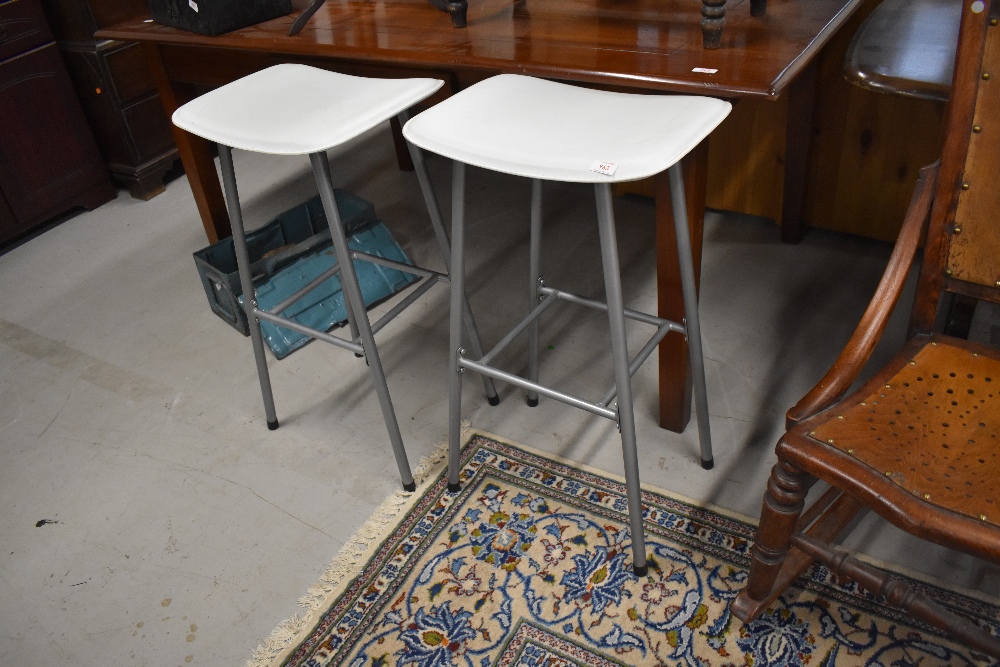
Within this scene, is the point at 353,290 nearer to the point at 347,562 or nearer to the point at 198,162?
the point at 347,562

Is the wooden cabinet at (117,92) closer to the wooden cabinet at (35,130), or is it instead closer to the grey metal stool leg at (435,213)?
the wooden cabinet at (35,130)

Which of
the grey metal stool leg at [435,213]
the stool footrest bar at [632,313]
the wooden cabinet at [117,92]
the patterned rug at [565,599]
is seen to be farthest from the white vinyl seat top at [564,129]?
the wooden cabinet at [117,92]

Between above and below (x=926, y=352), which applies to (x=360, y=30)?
above

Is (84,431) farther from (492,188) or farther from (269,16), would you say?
(492,188)

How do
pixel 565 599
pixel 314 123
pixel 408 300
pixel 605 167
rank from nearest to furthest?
pixel 605 167 < pixel 314 123 < pixel 565 599 < pixel 408 300

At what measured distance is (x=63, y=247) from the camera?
9.59 feet

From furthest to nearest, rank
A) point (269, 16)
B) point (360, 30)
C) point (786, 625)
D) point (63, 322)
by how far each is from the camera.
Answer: point (63, 322) < point (269, 16) < point (360, 30) < point (786, 625)

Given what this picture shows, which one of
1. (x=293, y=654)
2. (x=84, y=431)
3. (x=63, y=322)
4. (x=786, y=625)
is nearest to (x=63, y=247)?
(x=63, y=322)

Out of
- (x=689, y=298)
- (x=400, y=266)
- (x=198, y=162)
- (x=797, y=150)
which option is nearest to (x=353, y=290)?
(x=400, y=266)

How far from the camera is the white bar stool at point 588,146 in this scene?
1127 millimetres

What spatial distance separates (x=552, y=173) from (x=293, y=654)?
1.00 metres

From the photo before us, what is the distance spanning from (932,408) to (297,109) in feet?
3.91

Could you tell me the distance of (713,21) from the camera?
1405mm

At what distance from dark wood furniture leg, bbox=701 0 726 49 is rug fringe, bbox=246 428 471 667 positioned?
3.33 ft
